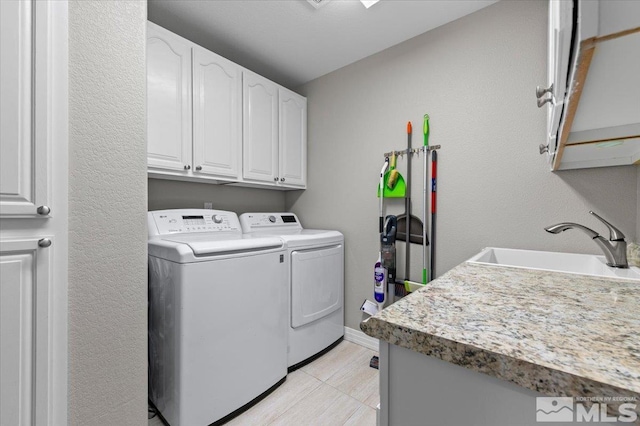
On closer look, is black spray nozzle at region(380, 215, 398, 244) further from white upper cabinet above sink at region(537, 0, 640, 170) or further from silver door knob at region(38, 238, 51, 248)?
silver door knob at region(38, 238, 51, 248)

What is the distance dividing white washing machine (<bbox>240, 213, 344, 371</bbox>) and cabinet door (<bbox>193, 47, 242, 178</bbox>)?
55 cm

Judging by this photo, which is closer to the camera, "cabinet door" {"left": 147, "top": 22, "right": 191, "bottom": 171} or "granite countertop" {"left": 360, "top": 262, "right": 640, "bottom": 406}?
"granite countertop" {"left": 360, "top": 262, "right": 640, "bottom": 406}

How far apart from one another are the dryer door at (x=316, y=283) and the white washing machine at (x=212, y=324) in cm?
16

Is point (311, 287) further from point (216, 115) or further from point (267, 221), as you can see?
point (216, 115)

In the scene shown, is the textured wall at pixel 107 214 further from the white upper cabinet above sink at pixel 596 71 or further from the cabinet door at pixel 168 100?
the white upper cabinet above sink at pixel 596 71

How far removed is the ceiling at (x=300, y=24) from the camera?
178 cm

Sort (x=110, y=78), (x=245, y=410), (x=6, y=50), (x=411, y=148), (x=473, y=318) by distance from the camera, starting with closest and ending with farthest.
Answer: (x=473, y=318) < (x=6, y=50) < (x=110, y=78) < (x=245, y=410) < (x=411, y=148)

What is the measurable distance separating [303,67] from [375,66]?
0.67 m

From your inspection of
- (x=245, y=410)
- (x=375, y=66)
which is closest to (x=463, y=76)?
(x=375, y=66)

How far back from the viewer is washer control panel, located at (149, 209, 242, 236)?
1779 mm

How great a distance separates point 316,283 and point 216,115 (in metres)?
1.47

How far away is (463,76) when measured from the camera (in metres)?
1.90

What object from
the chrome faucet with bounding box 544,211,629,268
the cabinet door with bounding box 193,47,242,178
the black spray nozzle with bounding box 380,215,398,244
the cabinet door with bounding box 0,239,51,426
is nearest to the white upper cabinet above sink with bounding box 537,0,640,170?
the chrome faucet with bounding box 544,211,629,268

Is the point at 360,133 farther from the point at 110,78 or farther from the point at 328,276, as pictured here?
the point at 110,78
